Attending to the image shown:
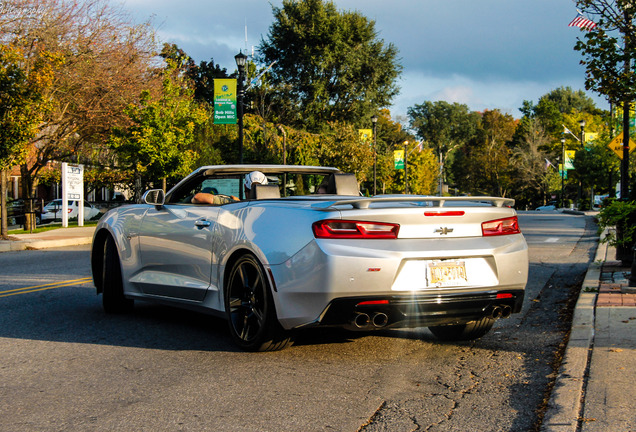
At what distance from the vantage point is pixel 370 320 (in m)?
5.11

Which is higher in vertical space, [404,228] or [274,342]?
[404,228]

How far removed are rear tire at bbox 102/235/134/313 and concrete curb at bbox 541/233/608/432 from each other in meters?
4.41

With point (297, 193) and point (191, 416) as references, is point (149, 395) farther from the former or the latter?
point (297, 193)

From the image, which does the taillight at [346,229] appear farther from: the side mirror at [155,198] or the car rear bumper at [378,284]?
the side mirror at [155,198]

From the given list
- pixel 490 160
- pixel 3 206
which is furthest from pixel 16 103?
pixel 490 160

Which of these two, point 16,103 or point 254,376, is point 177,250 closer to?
point 254,376

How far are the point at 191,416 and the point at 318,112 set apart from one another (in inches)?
2144

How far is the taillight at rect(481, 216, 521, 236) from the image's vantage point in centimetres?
562

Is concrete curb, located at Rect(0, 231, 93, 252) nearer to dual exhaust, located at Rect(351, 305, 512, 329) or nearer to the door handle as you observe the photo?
the door handle

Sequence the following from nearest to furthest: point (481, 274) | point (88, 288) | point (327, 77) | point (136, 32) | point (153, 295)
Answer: point (481, 274), point (153, 295), point (88, 288), point (136, 32), point (327, 77)

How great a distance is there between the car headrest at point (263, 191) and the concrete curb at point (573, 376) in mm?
2713

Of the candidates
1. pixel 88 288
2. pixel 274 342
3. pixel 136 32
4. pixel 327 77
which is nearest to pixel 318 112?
pixel 327 77

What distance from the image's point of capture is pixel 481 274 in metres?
5.42

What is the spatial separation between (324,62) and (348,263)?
171 ft
